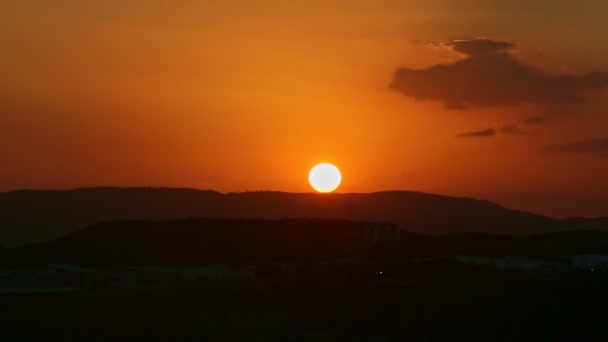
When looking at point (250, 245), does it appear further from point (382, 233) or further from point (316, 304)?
point (316, 304)

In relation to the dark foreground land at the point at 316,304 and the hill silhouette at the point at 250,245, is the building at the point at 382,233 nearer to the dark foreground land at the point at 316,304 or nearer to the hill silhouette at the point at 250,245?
the hill silhouette at the point at 250,245

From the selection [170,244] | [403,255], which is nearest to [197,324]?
[403,255]

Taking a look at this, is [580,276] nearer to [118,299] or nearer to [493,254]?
[118,299]

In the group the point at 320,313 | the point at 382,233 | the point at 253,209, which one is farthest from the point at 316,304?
the point at 253,209

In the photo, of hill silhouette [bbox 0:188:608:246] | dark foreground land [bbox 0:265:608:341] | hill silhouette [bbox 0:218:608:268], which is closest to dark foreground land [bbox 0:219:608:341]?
dark foreground land [bbox 0:265:608:341]

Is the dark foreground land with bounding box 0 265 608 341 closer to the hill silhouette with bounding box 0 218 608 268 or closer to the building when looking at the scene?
the hill silhouette with bounding box 0 218 608 268

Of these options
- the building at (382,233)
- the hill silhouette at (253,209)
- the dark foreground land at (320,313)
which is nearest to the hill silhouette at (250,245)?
the building at (382,233)

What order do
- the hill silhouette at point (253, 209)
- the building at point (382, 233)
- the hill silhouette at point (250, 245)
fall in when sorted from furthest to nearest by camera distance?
1. the hill silhouette at point (253, 209)
2. the building at point (382, 233)
3. the hill silhouette at point (250, 245)
